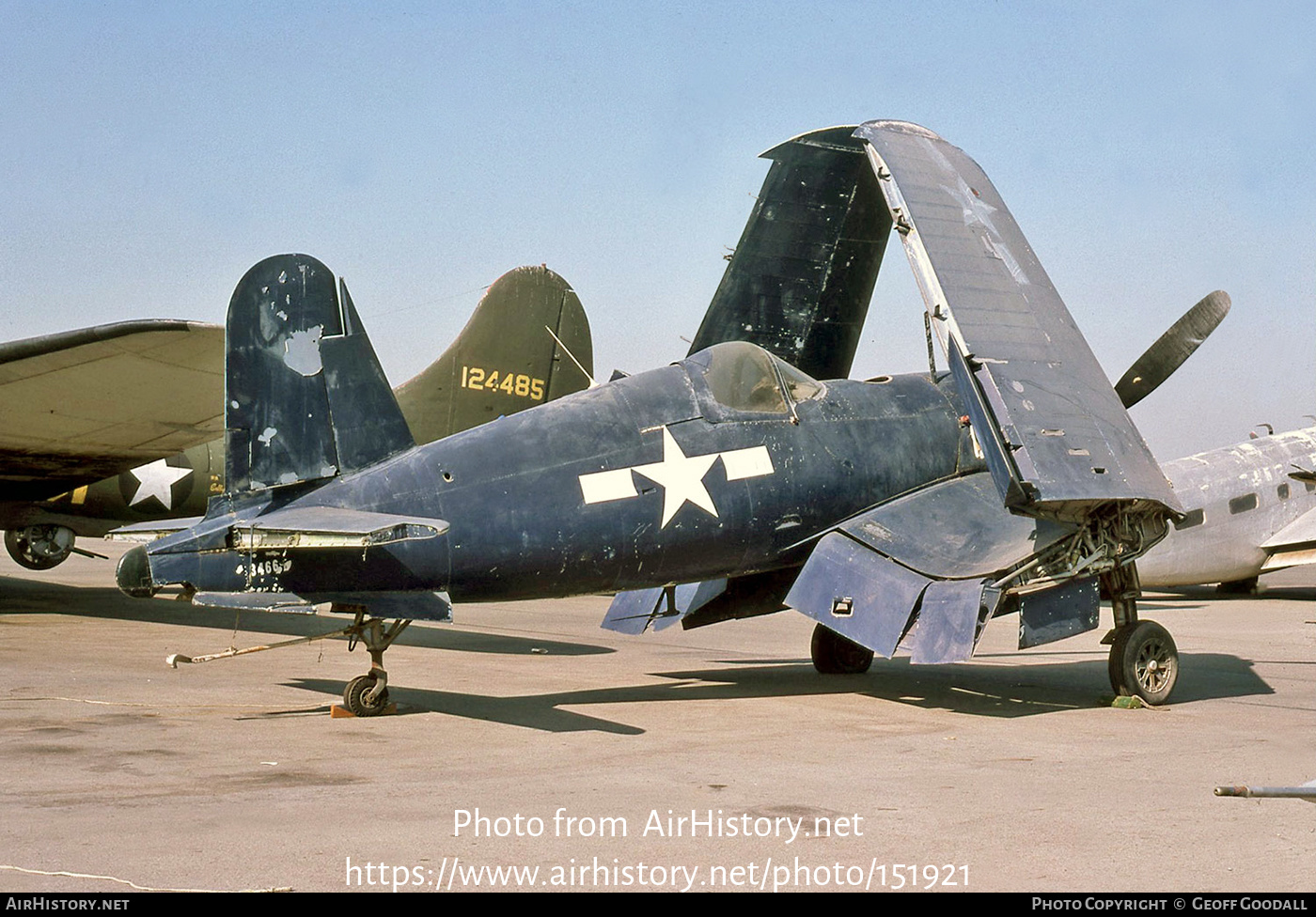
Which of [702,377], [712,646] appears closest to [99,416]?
[712,646]

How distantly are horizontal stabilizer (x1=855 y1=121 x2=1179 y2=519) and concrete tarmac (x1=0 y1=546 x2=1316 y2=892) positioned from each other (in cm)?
178

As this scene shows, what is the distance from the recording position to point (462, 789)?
22.4ft

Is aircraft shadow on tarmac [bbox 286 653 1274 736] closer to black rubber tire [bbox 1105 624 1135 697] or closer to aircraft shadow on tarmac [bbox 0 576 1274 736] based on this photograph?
aircraft shadow on tarmac [bbox 0 576 1274 736]

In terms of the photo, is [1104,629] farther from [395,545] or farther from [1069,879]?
[1069,879]

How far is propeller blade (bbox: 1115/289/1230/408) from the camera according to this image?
12.4 metres

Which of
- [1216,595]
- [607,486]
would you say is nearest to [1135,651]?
[607,486]

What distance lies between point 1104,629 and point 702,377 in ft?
35.2

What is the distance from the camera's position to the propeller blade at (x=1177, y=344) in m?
12.4

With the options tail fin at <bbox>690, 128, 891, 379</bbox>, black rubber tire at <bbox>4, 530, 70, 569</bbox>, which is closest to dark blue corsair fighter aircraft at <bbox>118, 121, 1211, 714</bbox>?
tail fin at <bbox>690, 128, 891, 379</bbox>

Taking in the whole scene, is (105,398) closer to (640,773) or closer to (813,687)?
(813,687)

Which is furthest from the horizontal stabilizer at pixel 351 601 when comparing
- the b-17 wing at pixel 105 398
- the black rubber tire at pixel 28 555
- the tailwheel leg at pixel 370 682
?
the black rubber tire at pixel 28 555

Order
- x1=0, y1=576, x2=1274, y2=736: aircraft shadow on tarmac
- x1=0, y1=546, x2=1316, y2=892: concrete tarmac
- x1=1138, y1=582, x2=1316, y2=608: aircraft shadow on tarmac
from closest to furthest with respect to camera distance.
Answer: x1=0, y1=546, x2=1316, y2=892: concrete tarmac < x1=0, y1=576, x2=1274, y2=736: aircraft shadow on tarmac < x1=1138, y1=582, x2=1316, y2=608: aircraft shadow on tarmac

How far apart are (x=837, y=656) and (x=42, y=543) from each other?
14.1 meters

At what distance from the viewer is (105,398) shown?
15680mm
